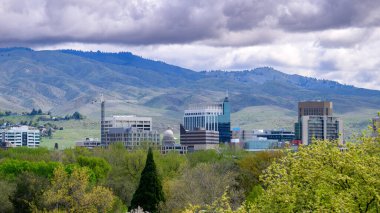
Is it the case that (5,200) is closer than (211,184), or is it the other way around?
(5,200)

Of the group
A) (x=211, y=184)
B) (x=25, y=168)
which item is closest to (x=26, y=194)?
(x=211, y=184)

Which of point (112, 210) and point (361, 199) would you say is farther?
point (112, 210)

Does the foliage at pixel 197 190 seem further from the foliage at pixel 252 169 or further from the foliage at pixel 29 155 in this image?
the foliage at pixel 29 155

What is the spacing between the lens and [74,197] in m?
86.2

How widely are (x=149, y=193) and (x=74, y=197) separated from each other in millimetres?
12235

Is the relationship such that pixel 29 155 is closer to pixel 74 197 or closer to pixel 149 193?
pixel 149 193

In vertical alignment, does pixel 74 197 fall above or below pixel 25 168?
below

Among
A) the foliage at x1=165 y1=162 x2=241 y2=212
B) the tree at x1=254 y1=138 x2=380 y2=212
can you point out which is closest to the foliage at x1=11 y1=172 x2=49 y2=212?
the foliage at x1=165 y1=162 x2=241 y2=212

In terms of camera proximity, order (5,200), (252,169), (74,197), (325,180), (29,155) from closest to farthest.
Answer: (325,180), (74,197), (5,200), (252,169), (29,155)

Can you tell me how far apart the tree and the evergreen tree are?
49.4m

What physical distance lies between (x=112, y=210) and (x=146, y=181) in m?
5.33

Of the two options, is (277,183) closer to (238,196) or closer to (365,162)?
(365,162)

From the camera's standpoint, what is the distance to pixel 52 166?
408ft

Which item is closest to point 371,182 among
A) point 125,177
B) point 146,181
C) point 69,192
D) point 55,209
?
point 55,209
